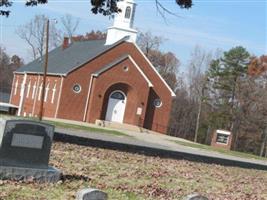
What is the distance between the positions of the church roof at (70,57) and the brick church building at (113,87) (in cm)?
19

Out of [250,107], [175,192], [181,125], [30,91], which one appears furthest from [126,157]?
[181,125]

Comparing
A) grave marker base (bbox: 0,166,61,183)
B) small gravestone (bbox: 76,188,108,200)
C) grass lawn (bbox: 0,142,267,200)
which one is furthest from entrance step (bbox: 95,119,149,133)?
small gravestone (bbox: 76,188,108,200)

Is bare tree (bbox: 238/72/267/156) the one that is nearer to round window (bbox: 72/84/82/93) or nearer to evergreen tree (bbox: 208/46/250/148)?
evergreen tree (bbox: 208/46/250/148)

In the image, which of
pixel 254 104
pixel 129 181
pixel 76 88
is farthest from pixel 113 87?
pixel 129 181

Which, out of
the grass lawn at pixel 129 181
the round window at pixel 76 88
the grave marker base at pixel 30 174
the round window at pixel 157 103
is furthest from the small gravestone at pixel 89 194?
the round window at pixel 157 103

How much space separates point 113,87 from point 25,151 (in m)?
44.9

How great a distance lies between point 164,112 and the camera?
5753cm

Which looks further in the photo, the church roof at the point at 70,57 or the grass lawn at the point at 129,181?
the church roof at the point at 70,57

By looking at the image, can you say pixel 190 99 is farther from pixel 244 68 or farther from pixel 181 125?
pixel 244 68

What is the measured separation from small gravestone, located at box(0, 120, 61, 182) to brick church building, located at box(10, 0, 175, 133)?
43.4 m

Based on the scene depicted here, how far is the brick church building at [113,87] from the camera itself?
5444 centimetres

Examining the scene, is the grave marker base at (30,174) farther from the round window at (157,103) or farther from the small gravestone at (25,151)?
the round window at (157,103)

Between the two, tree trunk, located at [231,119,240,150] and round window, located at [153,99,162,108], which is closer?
round window, located at [153,99,162,108]

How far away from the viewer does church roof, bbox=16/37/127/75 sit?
5666cm
